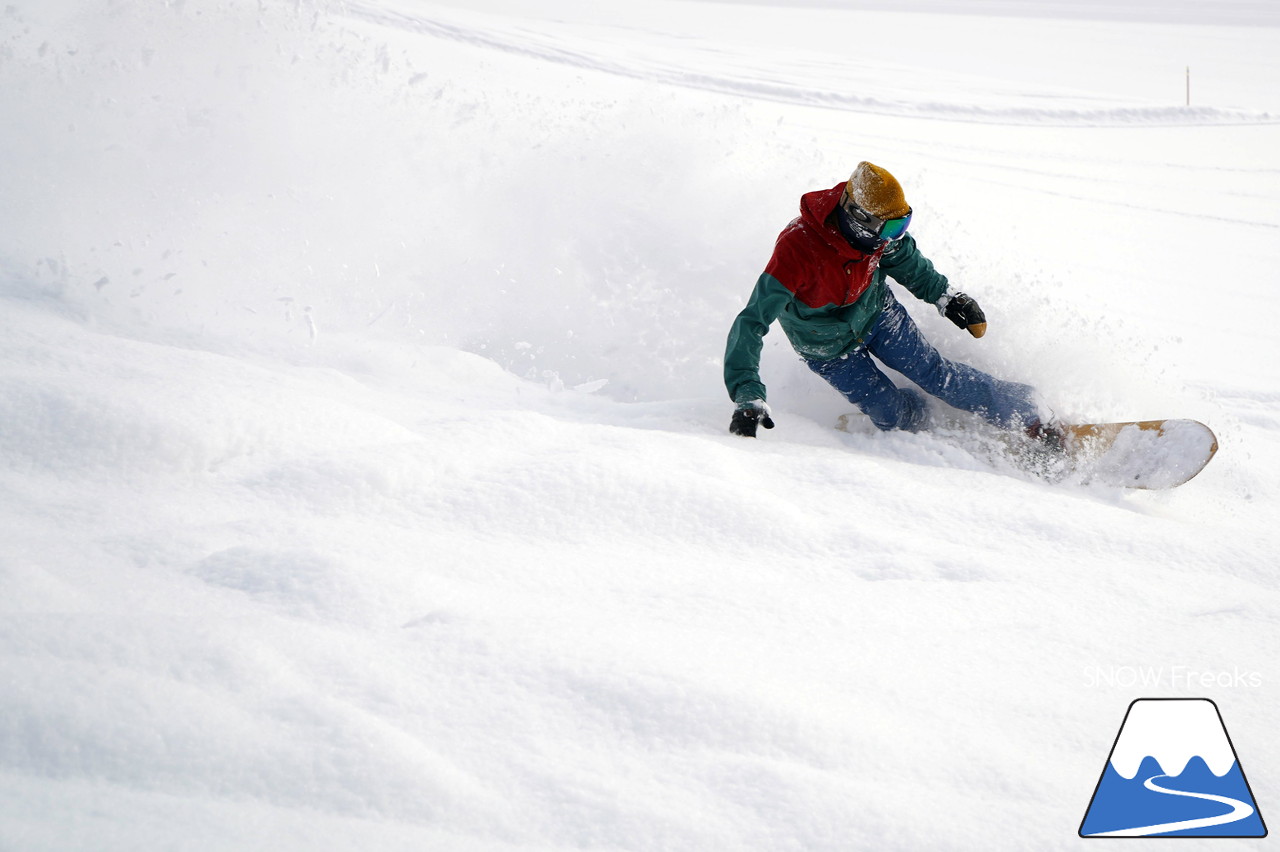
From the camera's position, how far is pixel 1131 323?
494 cm

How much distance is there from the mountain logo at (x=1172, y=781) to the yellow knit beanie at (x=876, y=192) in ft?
5.34

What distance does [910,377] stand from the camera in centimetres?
317

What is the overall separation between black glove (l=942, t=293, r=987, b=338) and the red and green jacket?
312mm

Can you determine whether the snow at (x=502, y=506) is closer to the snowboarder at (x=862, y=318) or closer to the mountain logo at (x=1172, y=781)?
the mountain logo at (x=1172, y=781)

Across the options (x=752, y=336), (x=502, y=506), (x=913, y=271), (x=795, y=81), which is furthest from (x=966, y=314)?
(x=795, y=81)

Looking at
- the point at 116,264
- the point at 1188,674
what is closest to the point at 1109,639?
the point at 1188,674

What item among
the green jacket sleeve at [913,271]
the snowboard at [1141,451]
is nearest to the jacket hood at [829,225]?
the green jacket sleeve at [913,271]

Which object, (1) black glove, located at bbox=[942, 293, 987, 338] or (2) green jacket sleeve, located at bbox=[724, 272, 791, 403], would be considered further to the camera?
(1) black glove, located at bbox=[942, 293, 987, 338]

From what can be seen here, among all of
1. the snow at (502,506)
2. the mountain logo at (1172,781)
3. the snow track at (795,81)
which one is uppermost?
the snow track at (795,81)

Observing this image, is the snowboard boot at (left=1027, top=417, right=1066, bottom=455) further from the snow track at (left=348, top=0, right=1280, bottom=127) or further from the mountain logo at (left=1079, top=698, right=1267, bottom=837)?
the snow track at (left=348, top=0, right=1280, bottom=127)

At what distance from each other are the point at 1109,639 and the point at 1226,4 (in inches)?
1719

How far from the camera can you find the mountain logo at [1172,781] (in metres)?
1.37

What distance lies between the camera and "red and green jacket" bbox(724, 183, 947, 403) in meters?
2.77

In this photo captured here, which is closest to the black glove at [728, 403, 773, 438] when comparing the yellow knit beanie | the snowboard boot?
the yellow knit beanie
